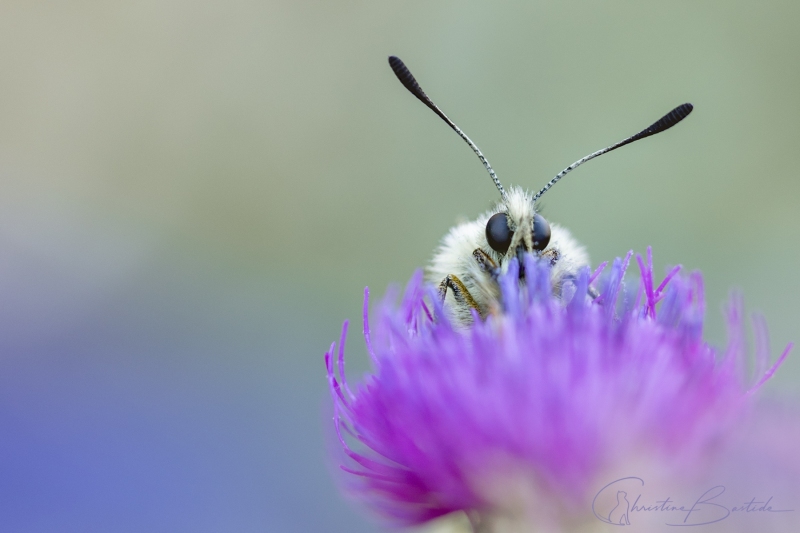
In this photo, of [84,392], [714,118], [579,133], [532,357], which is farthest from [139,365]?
[714,118]

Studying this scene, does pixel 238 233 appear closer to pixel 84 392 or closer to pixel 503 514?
pixel 84 392

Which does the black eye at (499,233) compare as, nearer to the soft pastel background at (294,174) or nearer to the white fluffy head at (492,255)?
the white fluffy head at (492,255)

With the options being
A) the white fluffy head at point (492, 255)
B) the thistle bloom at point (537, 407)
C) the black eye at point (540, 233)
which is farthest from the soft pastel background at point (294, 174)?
the black eye at point (540, 233)

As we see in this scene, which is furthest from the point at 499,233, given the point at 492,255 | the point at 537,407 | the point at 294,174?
the point at 294,174

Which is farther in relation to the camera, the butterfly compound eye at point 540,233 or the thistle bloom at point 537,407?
the butterfly compound eye at point 540,233

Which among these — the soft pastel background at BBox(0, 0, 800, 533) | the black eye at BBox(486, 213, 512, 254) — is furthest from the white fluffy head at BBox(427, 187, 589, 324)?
the soft pastel background at BBox(0, 0, 800, 533)

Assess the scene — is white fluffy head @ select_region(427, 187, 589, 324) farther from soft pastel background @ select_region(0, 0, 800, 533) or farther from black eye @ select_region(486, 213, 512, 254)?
soft pastel background @ select_region(0, 0, 800, 533)

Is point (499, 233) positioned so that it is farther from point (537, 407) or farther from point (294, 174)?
point (294, 174)
